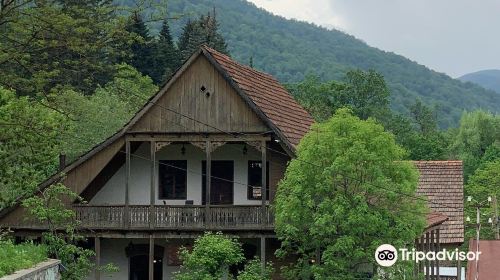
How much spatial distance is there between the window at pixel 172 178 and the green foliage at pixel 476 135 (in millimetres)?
52474

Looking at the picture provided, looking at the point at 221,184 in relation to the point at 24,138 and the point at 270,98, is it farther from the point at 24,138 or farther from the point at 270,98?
the point at 24,138

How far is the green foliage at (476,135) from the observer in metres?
82.5

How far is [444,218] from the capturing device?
30.5 m

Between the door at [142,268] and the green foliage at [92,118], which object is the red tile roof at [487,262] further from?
the green foliage at [92,118]

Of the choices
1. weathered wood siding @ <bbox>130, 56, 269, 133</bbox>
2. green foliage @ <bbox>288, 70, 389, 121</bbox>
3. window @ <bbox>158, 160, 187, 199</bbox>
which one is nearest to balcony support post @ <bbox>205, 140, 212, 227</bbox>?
weathered wood siding @ <bbox>130, 56, 269, 133</bbox>

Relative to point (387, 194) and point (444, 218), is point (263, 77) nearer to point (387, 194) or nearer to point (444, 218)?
point (444, 218)

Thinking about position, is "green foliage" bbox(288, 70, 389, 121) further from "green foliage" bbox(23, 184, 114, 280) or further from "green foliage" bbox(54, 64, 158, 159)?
"green foliage" bbox(23, 184, 114, 280)

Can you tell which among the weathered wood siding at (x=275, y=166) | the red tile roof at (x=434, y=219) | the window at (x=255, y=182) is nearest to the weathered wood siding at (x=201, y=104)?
the weathered wood siding at (x=275, y=166)

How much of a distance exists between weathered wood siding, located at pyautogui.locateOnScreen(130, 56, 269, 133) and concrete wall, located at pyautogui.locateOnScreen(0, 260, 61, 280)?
7.74m

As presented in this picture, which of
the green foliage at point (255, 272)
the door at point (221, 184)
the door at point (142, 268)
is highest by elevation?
the door at point (221, 184)

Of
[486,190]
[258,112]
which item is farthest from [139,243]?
[486,190]

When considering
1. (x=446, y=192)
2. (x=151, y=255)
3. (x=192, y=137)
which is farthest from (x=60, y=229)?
(x=446, y=192)

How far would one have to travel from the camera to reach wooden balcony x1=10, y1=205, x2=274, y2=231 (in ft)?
97.3

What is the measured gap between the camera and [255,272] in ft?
89.1
